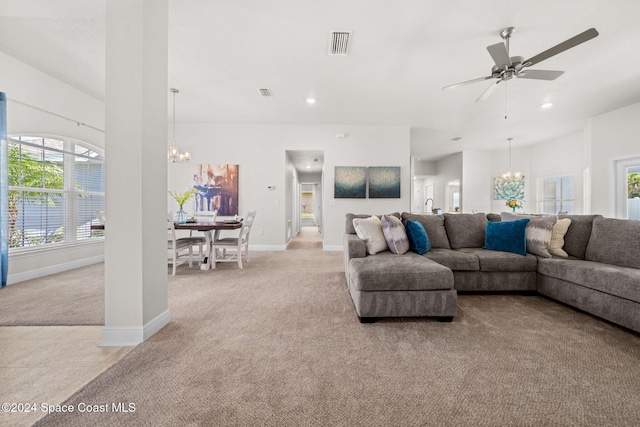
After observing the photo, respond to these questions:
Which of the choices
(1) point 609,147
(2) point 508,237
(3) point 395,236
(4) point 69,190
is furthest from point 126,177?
(1) point 609,147

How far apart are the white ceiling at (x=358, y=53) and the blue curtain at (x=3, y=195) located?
35.6 inches

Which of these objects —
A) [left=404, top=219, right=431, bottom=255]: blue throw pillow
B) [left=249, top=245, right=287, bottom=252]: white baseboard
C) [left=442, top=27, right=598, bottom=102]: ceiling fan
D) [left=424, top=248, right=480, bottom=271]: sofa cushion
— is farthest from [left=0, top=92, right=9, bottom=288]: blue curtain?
[left=442, top=27, right=598, bottom=102]: ceiling fan

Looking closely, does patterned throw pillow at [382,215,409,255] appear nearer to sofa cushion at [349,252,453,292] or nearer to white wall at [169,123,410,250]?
sofa cushion at [349,252,453,292]

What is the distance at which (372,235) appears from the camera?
2.87m

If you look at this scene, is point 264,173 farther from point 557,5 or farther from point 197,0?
point 557,5

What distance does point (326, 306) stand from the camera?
2475 millimetres

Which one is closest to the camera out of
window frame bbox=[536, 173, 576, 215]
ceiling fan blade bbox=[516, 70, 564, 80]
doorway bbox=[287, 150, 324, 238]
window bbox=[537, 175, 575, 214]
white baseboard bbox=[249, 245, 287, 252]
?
ceiling fan blade bbox=[516, 70, 564, 80]

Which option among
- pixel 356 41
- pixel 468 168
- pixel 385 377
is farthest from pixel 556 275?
pixel 468 168

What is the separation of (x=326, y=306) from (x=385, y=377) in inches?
43.2

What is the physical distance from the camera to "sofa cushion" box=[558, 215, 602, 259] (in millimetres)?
2805

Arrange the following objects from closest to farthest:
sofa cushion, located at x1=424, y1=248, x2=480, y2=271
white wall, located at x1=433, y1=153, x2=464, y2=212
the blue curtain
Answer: sofa cushion, located at x1=424, y1=248, x2=480, y2=271, the blue curtain, white wall, located at x1=433, y1=153, x2=464, y2=212

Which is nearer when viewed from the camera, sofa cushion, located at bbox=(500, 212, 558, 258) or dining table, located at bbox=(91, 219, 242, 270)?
sofa cushion, located at bbox=(500, 212, 558, 258)

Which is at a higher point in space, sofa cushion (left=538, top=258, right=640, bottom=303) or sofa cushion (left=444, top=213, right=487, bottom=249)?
sofa cushion (left=444, top=213, right=487, bottom=249)

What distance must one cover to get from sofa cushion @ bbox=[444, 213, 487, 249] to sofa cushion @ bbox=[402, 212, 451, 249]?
8 cm
